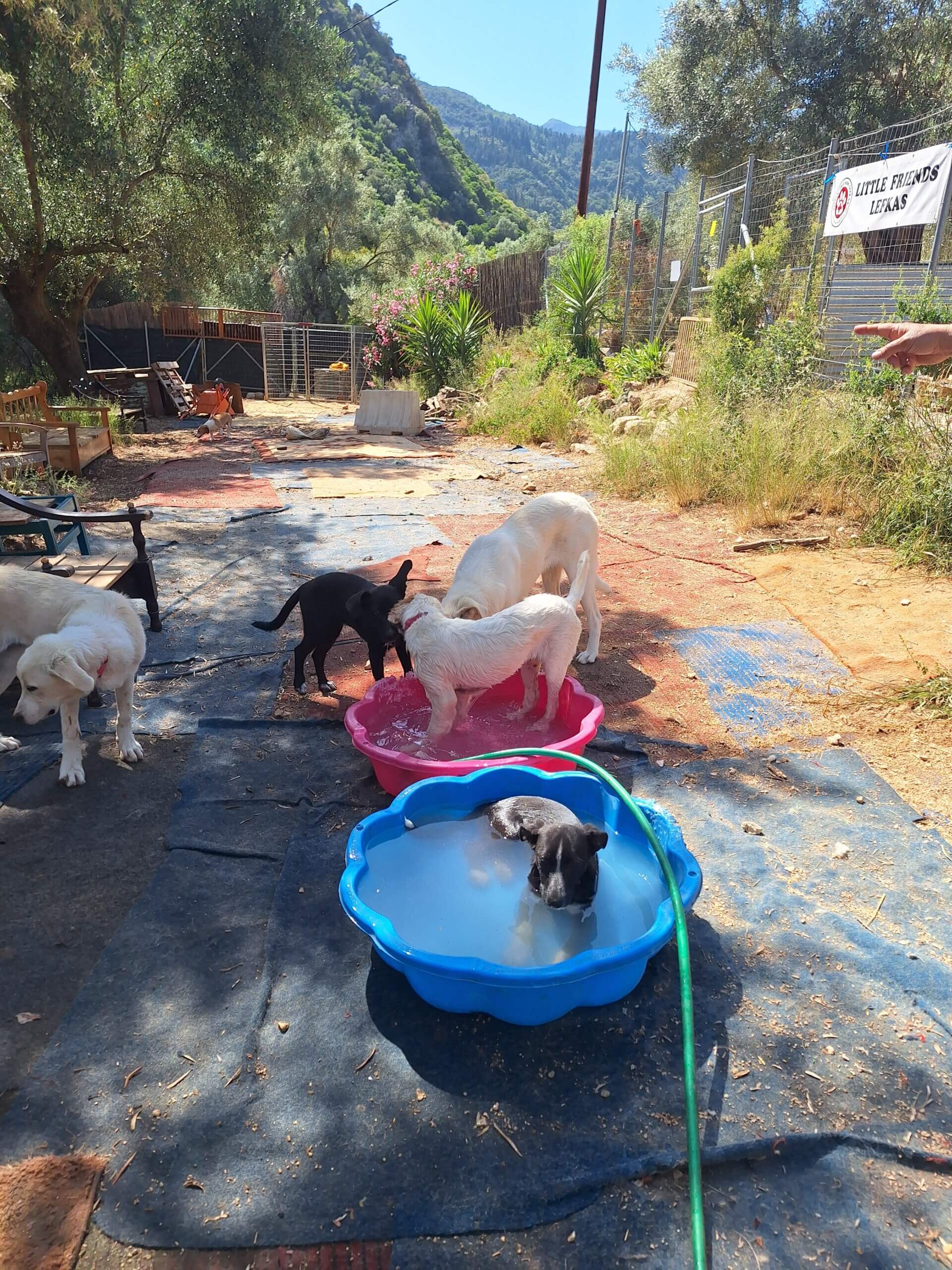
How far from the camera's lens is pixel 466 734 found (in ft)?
13.0

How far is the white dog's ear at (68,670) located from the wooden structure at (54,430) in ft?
24.0

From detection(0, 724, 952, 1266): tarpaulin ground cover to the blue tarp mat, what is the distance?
122 cm

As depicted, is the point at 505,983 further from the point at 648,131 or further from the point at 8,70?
the point at 648,131

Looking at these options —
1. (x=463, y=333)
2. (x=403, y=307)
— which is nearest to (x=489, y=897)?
(x=463, y=333)

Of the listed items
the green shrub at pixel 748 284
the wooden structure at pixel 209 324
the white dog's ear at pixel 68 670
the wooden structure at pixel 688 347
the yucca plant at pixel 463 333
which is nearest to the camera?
the white dog's ear at pixel 68 670

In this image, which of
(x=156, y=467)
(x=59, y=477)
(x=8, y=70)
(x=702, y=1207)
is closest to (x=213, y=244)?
(x=8, y=70)

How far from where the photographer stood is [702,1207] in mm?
1802

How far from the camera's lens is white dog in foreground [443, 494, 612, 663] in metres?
4.04

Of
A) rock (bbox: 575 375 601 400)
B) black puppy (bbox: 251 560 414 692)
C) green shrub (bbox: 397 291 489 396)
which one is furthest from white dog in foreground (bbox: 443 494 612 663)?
green shrub (bbox: 397 291 489 396)

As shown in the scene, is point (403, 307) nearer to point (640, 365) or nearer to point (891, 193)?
point (640, 365)

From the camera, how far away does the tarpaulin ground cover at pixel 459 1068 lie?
190 cm

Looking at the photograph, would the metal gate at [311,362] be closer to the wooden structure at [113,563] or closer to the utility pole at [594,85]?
the utility pole at [594,85]

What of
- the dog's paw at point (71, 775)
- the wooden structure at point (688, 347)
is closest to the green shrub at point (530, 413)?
the wooden structure at point (688, 347)

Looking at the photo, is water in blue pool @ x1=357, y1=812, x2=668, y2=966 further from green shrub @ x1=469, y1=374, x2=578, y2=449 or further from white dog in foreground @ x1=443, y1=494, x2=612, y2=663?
green shrub @ x1=469, y1=374, x2=578, y2=449
